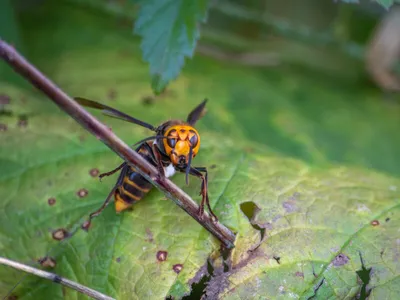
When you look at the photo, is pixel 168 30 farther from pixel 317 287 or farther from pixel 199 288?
pixel 317 287

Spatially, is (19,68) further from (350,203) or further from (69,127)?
(350,203)

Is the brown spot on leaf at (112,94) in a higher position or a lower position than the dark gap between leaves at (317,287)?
lower

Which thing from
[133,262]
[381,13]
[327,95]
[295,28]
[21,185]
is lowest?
[21,185]

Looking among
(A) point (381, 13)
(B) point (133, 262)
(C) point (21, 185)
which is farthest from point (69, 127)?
(A) point (381, 13)

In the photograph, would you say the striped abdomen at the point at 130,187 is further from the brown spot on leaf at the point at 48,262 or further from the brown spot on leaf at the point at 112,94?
the brown spot on leaf at the point at 112,94

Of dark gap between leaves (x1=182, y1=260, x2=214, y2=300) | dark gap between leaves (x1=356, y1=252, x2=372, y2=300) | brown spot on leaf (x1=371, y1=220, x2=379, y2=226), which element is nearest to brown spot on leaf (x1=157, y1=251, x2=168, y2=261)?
dark gap between leaves (x1=182, y1=260, x2=214, y2=300)

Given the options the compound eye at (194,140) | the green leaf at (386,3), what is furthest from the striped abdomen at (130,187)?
the green leaf at (386,3)
